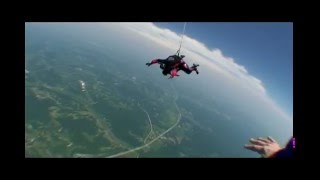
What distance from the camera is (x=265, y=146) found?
9.78 ft

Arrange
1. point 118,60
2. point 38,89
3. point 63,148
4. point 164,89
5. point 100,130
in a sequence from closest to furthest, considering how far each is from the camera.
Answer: point 63,148 < point 100,130 < point 38,89 < point 164,89 < point 118,60

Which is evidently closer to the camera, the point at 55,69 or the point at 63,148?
the point at 63,148

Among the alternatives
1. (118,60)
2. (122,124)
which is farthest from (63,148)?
(118,60)

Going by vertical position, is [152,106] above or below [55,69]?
below

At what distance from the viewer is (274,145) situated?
9.72 ft

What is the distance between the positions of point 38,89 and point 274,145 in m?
21.6

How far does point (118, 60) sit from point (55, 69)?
58.9 ft

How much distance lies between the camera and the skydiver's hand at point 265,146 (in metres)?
2.93

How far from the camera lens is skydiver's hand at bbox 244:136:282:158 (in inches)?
115

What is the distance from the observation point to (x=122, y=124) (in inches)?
910
